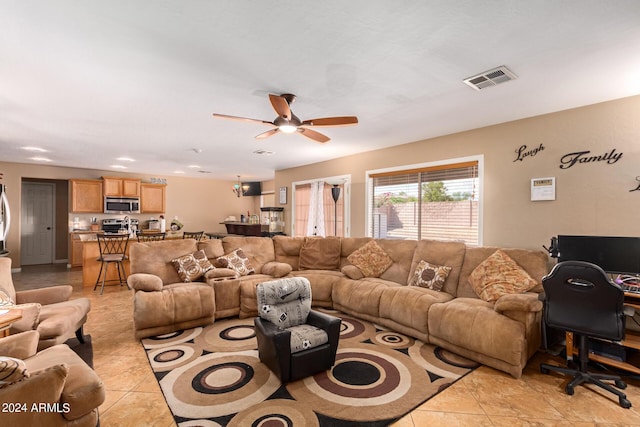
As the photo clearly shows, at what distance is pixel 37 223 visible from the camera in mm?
8430

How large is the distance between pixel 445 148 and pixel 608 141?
5.82ft

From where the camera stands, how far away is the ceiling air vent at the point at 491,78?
250cm

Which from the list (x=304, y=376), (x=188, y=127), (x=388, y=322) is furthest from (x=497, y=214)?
(x=188, y=127)

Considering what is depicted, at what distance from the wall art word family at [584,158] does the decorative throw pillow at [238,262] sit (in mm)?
4193

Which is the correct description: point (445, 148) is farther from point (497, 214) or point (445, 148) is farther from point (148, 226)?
point (148, 226)

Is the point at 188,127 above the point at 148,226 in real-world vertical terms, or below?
above

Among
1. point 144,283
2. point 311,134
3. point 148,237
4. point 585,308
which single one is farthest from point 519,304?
point 148,237

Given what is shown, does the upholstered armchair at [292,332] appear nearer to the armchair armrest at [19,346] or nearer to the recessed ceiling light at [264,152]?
the armchair armrest at [19,346]

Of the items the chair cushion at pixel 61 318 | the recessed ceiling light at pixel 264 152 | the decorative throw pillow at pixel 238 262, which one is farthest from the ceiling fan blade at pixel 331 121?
the chair cushion at pixel 61 318

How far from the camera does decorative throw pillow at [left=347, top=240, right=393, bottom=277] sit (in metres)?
4.46

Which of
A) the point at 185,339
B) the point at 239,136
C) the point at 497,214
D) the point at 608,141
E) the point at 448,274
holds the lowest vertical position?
the point at 185,339

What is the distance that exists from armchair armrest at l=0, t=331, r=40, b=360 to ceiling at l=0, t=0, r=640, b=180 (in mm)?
2017

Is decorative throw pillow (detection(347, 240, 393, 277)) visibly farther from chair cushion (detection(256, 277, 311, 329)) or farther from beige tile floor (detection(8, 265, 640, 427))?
beige tile floor (detection(8, 265, 640, 427))

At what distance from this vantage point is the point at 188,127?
423cm
